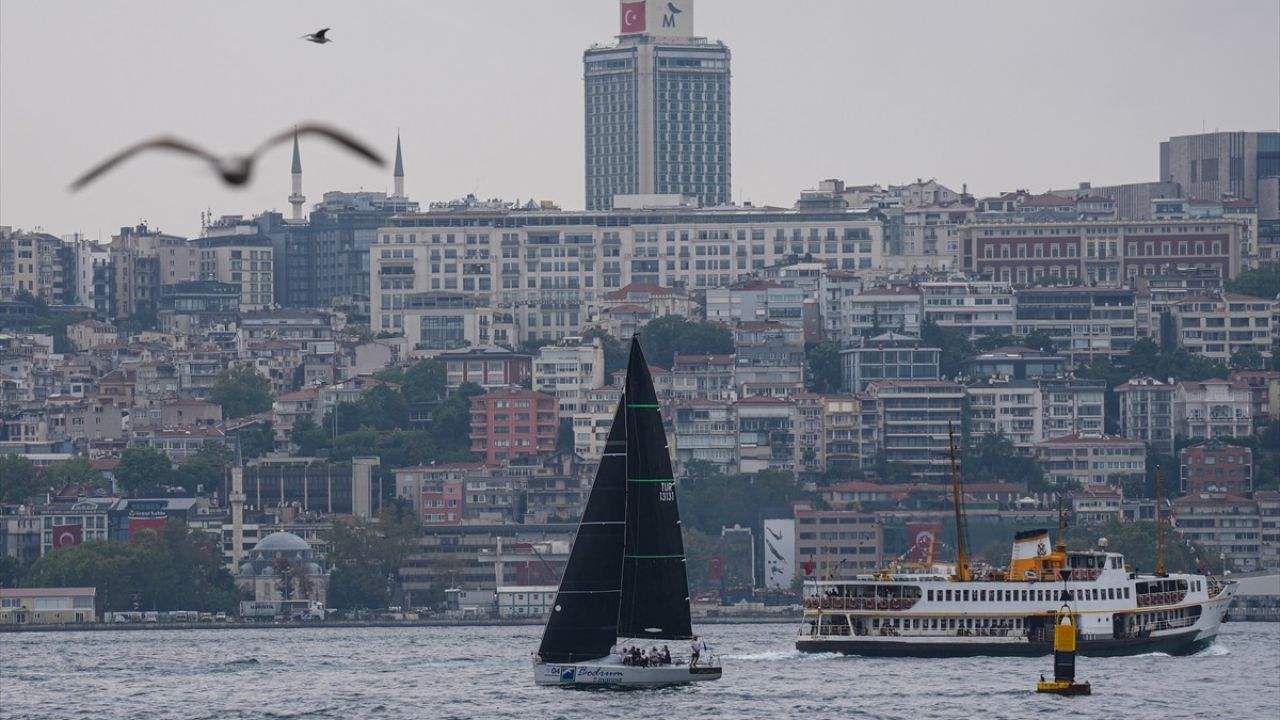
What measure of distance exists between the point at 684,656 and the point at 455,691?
7.57m

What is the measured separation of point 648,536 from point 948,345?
297 feet

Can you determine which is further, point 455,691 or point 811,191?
point 811,191

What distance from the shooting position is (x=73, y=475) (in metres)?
140

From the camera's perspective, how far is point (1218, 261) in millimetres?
174875

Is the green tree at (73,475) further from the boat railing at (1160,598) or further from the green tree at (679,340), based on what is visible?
the boat railing at (1160,598)

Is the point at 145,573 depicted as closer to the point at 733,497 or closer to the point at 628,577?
the point at 733,497

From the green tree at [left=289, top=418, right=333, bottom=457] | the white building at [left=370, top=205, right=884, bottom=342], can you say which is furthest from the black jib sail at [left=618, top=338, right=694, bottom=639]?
the white building at [left=370, top=205, right=884, bottom=342]

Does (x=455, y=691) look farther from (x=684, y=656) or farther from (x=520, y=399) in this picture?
(x=520, y=399)

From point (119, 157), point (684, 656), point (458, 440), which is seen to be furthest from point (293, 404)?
point (119, 157)

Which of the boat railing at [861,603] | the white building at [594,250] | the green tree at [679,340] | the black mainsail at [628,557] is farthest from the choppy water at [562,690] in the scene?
the white building at [594,250]

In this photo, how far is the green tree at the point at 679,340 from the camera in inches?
6304

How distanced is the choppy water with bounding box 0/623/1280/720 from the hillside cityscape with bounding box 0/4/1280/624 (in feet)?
63.2

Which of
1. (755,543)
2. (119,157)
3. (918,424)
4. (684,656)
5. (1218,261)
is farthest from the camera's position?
(1218,261)

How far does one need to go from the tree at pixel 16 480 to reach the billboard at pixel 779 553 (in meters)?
29.0
